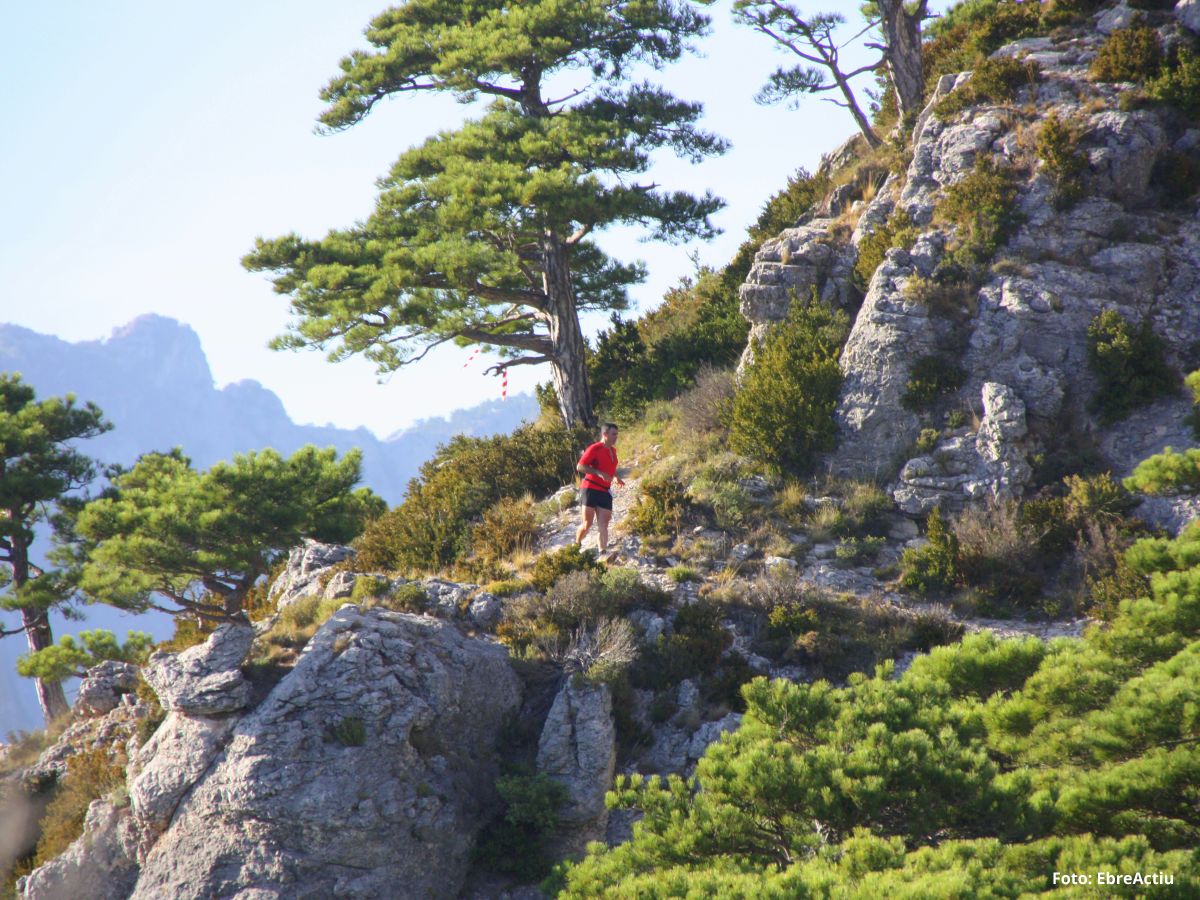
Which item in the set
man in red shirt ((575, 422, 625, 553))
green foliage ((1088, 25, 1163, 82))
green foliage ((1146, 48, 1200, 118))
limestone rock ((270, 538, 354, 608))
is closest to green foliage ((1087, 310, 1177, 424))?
green foliage ((1146, 48, 1200, 118))

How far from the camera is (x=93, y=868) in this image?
10.4 metres

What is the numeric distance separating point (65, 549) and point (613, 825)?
17625mm

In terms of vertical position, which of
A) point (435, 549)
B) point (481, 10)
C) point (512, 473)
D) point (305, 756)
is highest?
point (481, 10)

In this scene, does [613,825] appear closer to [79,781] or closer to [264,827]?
[264,827]

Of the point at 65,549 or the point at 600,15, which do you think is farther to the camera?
the point at 65,549

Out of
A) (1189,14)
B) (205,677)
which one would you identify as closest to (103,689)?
(205,677)

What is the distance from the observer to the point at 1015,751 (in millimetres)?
7898

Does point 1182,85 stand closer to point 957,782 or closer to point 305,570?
point 957,782

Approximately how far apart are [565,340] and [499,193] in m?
3.72

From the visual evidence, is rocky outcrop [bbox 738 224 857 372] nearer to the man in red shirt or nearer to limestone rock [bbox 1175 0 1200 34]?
the man in red shirt

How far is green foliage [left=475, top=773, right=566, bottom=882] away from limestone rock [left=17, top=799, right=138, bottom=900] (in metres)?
4.14

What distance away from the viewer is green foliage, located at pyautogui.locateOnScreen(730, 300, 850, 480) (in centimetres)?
1508

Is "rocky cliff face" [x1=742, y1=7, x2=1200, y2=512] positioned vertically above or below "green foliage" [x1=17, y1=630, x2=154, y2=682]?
above

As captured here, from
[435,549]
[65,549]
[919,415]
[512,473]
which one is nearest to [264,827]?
[435,549]
